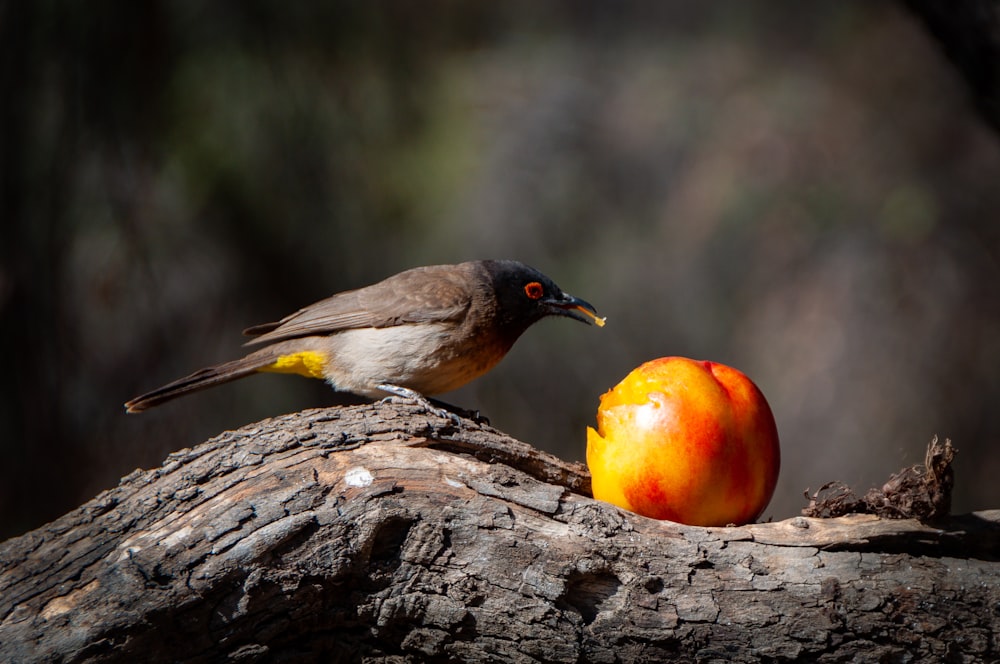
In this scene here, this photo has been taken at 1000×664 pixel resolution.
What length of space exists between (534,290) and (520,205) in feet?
10.2

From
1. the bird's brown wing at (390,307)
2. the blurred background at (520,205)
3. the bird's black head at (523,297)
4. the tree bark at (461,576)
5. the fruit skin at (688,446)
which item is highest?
the blurred background at (520,205)

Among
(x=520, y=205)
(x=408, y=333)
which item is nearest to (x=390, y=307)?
(x=408, y=333)

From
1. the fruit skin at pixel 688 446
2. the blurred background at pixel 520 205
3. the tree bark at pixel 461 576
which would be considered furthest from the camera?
the blurred background at pixel 520 205

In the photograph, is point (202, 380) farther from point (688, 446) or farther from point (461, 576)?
point (688, 446)

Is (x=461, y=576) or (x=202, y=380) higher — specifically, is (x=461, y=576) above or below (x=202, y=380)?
below

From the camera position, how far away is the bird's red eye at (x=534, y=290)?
13.4 feet

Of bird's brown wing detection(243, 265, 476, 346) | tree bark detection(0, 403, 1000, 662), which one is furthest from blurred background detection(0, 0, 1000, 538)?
tree bark detection(0, 403, 1000, 662)

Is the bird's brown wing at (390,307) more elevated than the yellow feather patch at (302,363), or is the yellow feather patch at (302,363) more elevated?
the bird's brown wing at (390,307)

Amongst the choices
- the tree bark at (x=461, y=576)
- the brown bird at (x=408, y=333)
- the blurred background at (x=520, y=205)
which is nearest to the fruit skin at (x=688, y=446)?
the tree bark at (x=461, y=576)

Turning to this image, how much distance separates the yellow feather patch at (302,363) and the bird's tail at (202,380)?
3 centimetres

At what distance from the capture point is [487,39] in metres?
7.88

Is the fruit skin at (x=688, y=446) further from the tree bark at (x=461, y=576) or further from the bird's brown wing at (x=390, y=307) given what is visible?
the bird's brown wing at (x=390, y=307)

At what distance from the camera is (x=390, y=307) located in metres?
3.96

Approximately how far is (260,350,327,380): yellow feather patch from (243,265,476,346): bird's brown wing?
0.11 metres
